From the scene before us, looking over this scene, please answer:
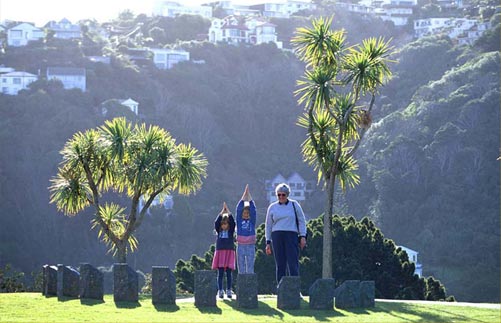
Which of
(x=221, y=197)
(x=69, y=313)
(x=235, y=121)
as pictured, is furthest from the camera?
(x=235, y=121)

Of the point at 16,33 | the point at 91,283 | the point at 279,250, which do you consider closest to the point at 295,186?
the point at 16,33

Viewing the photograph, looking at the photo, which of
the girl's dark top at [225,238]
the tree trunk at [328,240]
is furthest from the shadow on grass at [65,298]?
the tree trunk at [328,240]

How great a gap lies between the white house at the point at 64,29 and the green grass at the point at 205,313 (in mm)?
132588

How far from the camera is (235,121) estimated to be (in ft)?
454

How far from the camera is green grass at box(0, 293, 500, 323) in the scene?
17.5 metres

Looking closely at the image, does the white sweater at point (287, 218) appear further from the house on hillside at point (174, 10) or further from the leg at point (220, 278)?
the house on hillside at point (174, 10)

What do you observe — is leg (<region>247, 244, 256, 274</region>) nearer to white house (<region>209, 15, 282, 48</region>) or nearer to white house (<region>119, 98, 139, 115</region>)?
white house (<region>119, 98, 139, 115</region>)

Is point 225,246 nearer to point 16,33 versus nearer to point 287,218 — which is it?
point 287,218

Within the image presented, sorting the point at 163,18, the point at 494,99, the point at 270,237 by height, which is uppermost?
the point at 163,18

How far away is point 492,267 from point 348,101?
217ft

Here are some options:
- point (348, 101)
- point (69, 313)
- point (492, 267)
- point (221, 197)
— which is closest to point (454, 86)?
point (221, 197)

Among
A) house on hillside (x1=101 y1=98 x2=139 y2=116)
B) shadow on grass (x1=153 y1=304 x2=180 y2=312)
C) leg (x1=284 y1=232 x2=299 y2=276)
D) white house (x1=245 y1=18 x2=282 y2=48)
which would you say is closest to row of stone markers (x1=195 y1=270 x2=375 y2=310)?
shadow on grass (x1=153 y1=304 x2=180 y2=312)

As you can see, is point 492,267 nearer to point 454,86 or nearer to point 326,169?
point 454,86

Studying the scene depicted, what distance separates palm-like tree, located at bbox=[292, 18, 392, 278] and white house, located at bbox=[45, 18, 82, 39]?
127 meters
